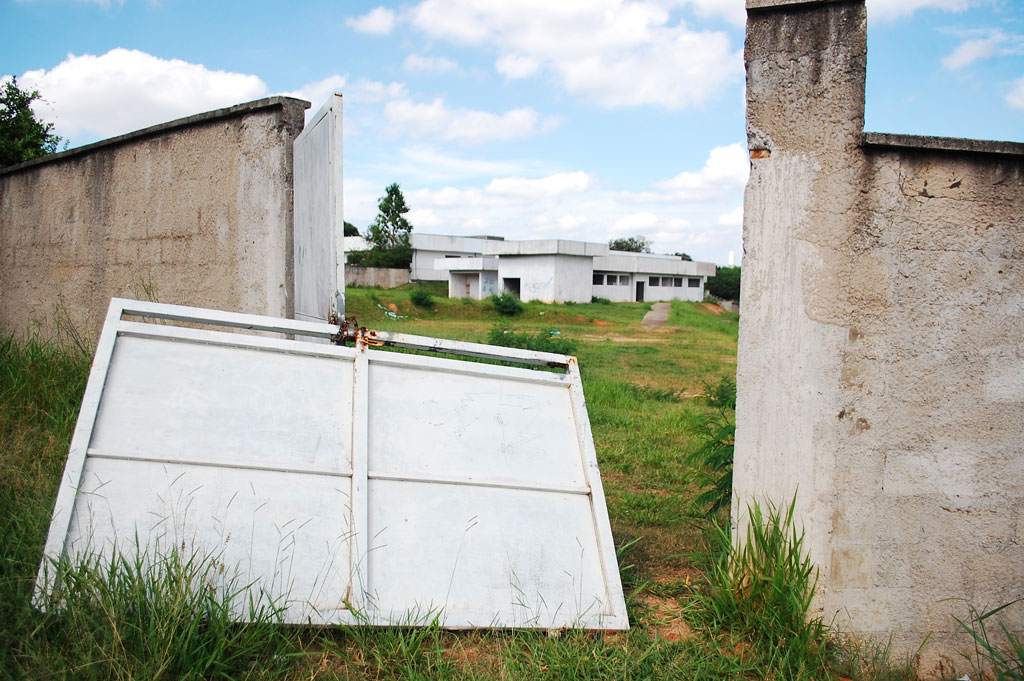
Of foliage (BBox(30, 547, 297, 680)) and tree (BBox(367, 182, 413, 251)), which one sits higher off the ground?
tree (BBox(367, 182, 413, 251))

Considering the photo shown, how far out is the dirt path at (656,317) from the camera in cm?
2695

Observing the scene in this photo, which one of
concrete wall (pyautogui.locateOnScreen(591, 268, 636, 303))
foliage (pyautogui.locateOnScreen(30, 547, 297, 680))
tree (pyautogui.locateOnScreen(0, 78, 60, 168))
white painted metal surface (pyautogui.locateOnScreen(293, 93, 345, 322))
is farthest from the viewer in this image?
concrete wall (pyautogui.locateOnScreen(591, 268, 636, 303))

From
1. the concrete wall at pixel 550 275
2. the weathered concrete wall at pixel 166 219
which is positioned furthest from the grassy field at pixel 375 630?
the concrete wall at pixel 550 275

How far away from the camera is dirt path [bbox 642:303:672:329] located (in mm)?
26953

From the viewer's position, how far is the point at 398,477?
2717 mm

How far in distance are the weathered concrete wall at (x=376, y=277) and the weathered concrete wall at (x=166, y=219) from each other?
99.0 ft

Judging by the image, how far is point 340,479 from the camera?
2.64 meters

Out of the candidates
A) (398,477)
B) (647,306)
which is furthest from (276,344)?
(647,306)

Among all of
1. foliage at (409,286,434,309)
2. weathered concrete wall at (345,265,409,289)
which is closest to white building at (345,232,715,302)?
weathered concrete wall at (345,265,409,289)

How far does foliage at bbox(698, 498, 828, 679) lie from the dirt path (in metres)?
23.2

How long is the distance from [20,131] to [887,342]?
1202 cm

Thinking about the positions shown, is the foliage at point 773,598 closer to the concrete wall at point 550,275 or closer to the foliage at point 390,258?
the concrete wall at point 550,275

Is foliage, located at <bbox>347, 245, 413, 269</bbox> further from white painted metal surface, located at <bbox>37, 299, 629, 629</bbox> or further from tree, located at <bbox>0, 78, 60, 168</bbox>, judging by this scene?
white painted metal surface, located at <bbox>37, 299, 629, 629</bbox>

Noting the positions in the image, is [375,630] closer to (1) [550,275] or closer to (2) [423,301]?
(2) [423,301]
